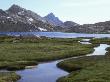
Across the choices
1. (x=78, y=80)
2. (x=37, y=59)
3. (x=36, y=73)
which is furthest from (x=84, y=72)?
(x=37, y=59)

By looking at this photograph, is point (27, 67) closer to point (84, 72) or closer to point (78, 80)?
point (84, 72)

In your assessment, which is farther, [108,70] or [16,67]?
[16,67]

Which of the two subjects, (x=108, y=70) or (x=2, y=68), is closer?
(x=108, y=70)

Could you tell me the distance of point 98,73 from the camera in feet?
196

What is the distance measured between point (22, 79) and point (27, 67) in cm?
1707

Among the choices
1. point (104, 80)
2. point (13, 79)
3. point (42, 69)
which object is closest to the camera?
point (104, 80)

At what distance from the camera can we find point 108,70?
63.1 m

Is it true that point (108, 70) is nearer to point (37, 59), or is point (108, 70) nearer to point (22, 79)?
point (22, 79)

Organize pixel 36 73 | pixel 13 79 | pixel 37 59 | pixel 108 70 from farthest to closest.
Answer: pixel 37 59
pixel 36 73
pixel 108 70
pixel 13 79

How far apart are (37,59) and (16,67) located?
18.3 meters

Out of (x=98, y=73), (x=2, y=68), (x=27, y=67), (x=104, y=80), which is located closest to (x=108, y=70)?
(x=98, y=73)

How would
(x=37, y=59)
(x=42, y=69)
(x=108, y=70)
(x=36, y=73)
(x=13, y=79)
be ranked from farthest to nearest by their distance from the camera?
(x=37, y=59)
(x=42, y=69)
(x=36, y=73)
(x=108, y=70)
(x=13, y=79)

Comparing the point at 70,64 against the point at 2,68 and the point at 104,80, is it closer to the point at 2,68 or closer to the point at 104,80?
the point at 2,68

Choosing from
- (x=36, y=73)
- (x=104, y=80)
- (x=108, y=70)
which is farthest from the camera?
(x=36, y=73)
